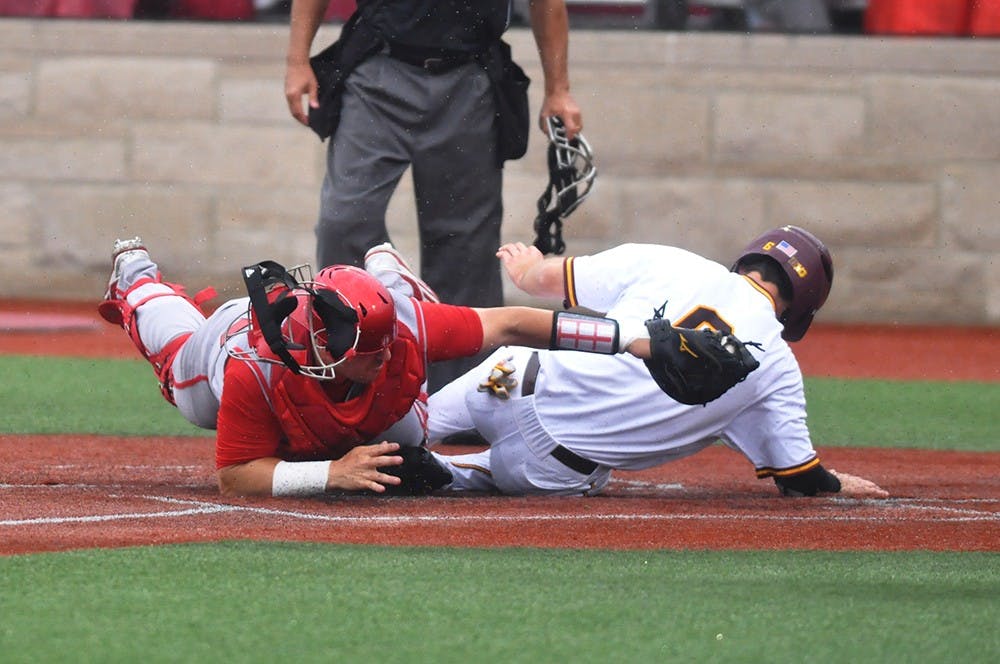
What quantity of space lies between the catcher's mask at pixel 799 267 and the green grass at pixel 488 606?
1571 millimetres

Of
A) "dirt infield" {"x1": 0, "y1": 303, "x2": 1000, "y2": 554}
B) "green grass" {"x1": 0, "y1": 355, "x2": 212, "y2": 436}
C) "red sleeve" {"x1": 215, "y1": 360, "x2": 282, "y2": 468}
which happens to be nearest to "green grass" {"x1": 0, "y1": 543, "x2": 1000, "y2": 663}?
"dirt infield" {"x1": 0, "y1": 303, "x2": 1000, "y2": 554}

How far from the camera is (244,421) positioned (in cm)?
516

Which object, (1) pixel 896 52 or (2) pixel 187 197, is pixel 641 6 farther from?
(2) pixel 187 197

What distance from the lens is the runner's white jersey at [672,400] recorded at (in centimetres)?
553

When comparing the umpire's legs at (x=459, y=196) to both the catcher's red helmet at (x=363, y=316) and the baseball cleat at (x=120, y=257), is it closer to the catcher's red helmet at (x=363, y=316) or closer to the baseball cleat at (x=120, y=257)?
the baseball cleat at (x=120, y=257)

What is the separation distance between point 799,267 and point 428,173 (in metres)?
1.74

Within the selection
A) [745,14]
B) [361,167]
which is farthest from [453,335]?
[745,14]

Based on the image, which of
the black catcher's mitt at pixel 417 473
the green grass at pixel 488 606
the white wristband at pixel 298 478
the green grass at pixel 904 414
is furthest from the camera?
the green grass at pixel 904 414

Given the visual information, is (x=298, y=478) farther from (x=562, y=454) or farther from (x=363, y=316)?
(x=562, y=454)

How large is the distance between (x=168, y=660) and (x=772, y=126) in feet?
34.1

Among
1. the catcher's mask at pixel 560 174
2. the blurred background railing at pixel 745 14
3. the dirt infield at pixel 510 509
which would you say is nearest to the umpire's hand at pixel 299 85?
the catcher's mask at pixel 560 174

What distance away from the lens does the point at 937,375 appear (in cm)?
1067

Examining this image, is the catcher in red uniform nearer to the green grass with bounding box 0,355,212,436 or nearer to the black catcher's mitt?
the black catcher's mitt

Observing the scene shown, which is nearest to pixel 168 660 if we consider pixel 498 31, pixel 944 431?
pixel 498 31
